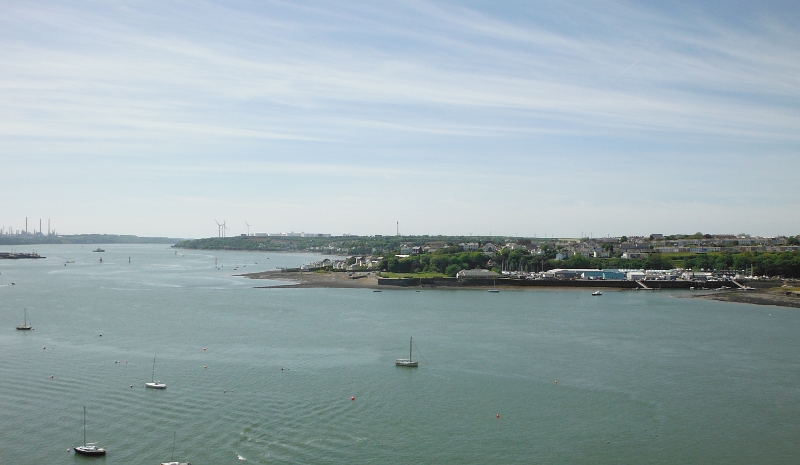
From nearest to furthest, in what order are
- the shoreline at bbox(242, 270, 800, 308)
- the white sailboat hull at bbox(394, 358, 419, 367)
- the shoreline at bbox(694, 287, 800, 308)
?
the white sailboat hull at bbox(394, 358, 419, 367) → the shoreline at bbox(694, 287, 800, 308) → the shoreline at bbox(242, 270, 800, 308)

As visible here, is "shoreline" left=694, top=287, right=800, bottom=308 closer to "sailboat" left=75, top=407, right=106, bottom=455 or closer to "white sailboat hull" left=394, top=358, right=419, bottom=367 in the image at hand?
"white sailboat hull" left=394, top=358, right=419, bottom=367

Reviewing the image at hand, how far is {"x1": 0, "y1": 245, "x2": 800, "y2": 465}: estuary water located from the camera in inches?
336

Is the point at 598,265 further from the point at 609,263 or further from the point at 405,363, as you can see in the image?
the point at 405,363

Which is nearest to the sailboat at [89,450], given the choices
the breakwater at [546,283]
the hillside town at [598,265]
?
the breakwater at [546,283]

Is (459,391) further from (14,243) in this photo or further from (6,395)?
(14,243)

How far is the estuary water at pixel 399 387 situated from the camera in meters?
8.52

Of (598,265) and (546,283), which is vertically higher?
(598,265)

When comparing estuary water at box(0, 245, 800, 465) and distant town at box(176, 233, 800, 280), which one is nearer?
estuary water at box(0, 245, 800, 465)

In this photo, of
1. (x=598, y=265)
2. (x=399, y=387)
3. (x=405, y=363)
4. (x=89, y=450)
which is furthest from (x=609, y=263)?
(x=89, y=450)

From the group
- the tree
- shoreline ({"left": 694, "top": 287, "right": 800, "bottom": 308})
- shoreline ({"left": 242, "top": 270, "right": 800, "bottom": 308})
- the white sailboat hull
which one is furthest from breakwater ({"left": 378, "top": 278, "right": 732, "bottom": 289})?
the white sailboat hull

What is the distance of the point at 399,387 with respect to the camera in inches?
442

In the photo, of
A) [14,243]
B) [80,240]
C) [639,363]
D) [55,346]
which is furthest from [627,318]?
[80,240]

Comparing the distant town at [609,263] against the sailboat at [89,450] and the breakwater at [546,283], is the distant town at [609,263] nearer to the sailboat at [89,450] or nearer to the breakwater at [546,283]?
the breakwater at [546,283]

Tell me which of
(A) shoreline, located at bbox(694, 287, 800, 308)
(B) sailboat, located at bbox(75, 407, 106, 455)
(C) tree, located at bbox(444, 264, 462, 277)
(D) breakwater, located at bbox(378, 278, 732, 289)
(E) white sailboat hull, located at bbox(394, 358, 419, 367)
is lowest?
(B) sailboat, located at bbox(75, 407, 106, 455)
